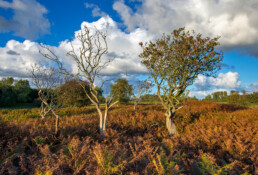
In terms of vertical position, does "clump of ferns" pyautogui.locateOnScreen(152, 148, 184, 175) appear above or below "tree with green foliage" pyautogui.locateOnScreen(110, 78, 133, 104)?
below

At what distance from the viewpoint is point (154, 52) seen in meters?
8.50

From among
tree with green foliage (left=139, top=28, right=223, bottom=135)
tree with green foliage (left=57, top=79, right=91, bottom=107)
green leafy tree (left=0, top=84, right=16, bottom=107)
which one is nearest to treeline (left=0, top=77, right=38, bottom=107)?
green leafy tree (left=0, top=84, right=16, bottom=107)

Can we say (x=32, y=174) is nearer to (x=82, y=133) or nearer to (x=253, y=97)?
(x=82, y=133)

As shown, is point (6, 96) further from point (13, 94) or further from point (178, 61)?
point (178, 61)

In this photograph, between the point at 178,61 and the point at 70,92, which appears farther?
the point at 70,92

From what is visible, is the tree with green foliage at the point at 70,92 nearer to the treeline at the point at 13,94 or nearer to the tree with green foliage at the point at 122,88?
the tree with green foliage at the point at 122,88

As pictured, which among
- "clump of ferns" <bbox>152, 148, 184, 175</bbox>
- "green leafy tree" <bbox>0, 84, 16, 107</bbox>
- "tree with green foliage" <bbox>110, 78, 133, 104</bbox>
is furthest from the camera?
"green leafy tree" <bbox>0, 84, 16, 107</bbox>

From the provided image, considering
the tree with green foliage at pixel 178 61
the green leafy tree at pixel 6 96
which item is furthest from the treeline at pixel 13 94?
the tree with green foliage at pixel 178 61

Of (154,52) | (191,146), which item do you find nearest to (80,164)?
(191,146)

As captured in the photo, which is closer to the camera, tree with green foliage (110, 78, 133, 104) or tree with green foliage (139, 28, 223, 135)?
tree with green foliage (139, 28, 223, 135)

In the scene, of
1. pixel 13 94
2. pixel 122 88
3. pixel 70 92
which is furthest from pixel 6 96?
pixel 122 88

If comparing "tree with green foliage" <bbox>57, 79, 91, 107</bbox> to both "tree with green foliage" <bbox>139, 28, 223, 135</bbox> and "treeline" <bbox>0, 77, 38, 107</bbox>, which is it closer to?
"tree with green foliage" <bbox>139, 28, 223, 135</bbox>

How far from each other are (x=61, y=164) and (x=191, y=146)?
3115 millimetres

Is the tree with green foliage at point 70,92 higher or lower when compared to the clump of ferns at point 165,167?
higher
